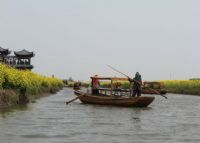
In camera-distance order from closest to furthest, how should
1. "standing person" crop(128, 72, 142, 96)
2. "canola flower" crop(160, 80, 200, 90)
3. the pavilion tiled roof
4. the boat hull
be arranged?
the boat hull
"standing person" crop(128, 72, 142, 96)
"canola flower" crop(160, 80, 200, 90)
the pavilion tiled roof

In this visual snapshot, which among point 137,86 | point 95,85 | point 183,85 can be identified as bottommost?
point 137,86

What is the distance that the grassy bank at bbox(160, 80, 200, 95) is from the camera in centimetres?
7249

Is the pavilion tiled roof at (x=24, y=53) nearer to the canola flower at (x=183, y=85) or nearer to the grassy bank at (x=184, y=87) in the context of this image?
the grassy bank at (x=184, y=87)

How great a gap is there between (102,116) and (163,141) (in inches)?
377

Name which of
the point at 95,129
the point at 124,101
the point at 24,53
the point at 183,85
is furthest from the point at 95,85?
the point at 24,53

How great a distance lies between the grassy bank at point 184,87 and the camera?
7249 centimetres

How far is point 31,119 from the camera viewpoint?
24.5m

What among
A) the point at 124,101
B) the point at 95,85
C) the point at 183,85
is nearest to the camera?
the point at 124,101

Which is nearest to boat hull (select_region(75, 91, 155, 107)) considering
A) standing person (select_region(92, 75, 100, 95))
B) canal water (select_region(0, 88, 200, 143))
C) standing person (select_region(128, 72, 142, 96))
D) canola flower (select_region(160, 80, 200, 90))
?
standing person (select_region(128, 72, 142, 96))

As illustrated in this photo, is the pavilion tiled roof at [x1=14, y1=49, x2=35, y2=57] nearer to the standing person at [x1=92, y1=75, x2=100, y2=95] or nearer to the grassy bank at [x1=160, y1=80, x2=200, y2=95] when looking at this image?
the grassy bank at [x1=160, y1=80, x2=200, y2=95]

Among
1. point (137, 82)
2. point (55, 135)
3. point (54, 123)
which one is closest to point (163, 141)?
point (55, 135)

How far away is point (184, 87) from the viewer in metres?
77.6

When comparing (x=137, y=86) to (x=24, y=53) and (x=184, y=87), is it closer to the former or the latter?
(x=184, y=87)

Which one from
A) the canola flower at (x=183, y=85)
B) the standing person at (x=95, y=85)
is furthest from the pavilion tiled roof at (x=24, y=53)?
the standing person at (x=95, y=85)
